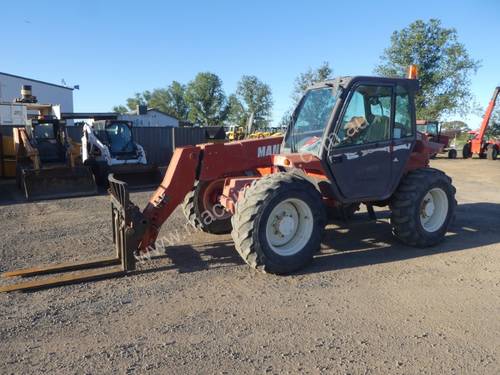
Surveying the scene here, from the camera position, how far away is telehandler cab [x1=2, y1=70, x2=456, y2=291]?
502 centimetres

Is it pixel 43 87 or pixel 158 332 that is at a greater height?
pixel 43 87

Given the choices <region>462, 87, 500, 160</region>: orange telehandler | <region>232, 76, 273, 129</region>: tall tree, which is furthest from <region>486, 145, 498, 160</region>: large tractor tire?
<region>232, 76, 273, 129</region>: tall tree

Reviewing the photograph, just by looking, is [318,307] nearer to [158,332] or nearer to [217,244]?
[158,332]

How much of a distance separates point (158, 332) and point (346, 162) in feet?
10.5

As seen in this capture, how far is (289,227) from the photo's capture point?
5309 mm

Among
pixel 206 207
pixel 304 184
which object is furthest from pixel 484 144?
pixel 304 184

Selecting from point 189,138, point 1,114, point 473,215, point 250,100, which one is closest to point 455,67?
point 250,100

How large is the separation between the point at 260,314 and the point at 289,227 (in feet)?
4.68

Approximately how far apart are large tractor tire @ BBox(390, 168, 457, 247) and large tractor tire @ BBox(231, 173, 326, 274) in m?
1.47

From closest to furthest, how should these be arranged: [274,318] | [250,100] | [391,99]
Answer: [274,318] < [391,99] < [250,100]

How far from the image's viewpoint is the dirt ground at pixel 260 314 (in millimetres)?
3354

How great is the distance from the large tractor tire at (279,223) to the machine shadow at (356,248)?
1.05 feet

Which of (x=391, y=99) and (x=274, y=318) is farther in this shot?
(x=391, y=99)

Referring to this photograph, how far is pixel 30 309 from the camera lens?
4.21 m
